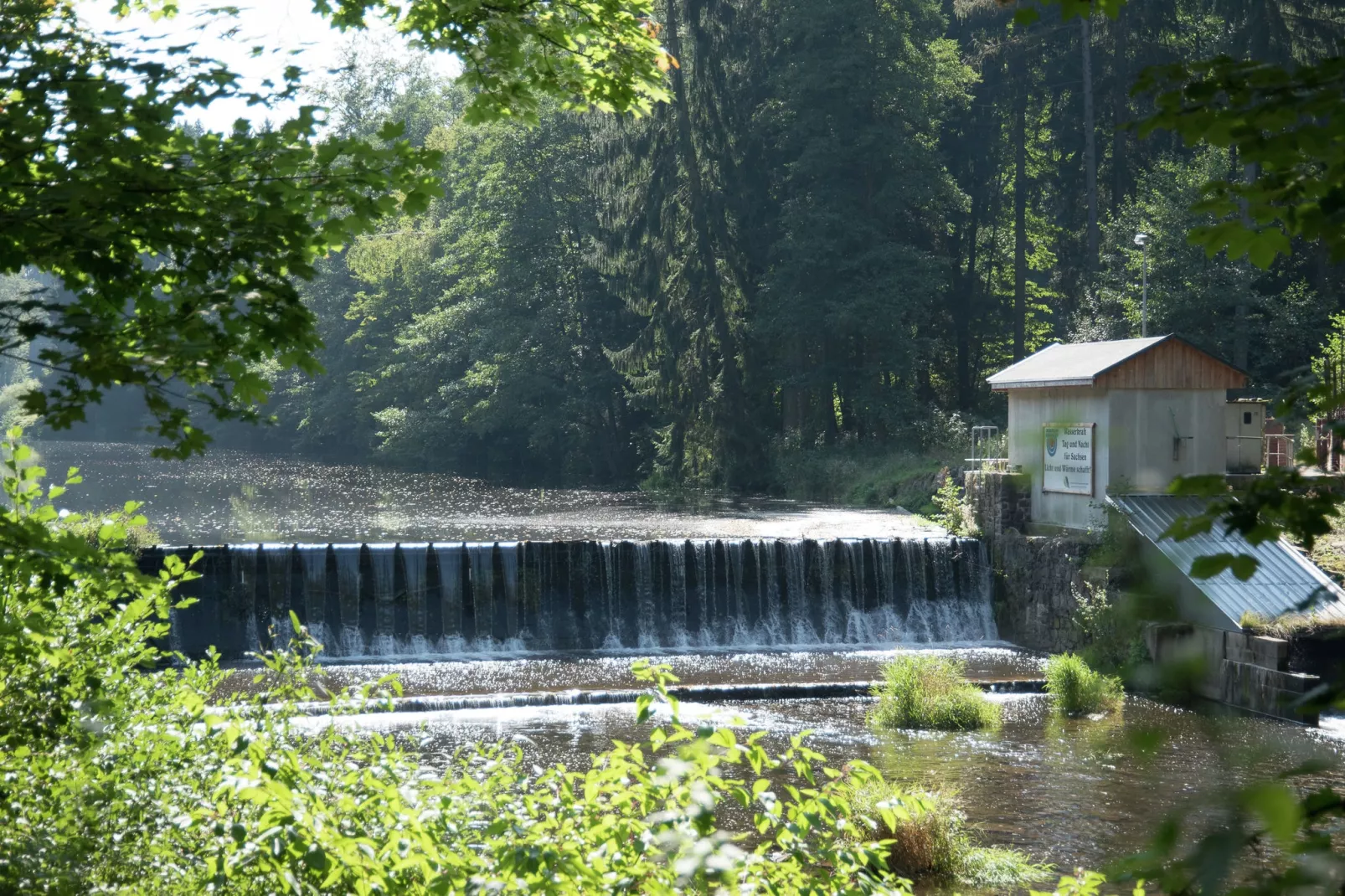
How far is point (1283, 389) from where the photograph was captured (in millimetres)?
2061

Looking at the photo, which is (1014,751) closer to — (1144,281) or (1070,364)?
(1070,364)

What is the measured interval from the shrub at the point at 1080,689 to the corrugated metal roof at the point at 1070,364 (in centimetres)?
351

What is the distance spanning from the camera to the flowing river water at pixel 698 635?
11.2 meters

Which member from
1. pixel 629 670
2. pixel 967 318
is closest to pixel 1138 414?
pixel 629 670

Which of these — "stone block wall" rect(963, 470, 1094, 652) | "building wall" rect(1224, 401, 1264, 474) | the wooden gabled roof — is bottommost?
"stone block wall" rect(963, 470, 1094, 652)

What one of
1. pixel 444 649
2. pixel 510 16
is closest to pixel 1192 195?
pixel 444 649

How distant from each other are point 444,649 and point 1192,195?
68.1 ft

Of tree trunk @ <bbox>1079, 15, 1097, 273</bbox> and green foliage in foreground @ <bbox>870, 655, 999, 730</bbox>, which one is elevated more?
tree trunk @ <bbox>1079, 15, 1097, 273</bbox>

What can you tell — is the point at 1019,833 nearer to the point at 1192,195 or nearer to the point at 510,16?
the point at 510,16

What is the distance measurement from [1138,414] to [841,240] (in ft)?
69.8

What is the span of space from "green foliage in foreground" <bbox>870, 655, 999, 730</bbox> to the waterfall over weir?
4.51 m

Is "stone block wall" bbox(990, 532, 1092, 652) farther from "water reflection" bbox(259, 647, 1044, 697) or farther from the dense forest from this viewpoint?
the dense forest

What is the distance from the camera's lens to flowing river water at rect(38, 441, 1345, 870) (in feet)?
36.7

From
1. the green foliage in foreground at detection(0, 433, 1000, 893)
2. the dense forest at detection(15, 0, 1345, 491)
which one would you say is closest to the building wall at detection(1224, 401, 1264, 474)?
the dense forest at detection(15, 0, 1345, 491)
